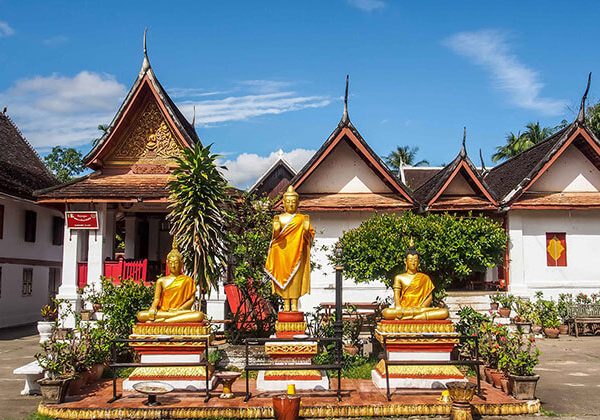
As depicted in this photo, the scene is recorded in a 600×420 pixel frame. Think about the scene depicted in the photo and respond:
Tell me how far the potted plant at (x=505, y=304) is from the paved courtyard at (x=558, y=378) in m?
1.12

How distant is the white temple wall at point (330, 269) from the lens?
1708 cm

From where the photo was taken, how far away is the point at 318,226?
57.0 feet

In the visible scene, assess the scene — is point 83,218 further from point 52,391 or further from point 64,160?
point 64,160

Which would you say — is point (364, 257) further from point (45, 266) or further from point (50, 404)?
point (45, 266)

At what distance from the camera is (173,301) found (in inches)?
373

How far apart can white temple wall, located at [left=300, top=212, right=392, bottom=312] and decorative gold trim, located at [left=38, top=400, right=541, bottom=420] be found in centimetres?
900

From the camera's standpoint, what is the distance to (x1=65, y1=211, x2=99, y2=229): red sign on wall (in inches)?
650

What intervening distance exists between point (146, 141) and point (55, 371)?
32.4ft

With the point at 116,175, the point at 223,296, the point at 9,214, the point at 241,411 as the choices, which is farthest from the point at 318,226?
the point at 9,214

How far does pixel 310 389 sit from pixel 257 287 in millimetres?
4304

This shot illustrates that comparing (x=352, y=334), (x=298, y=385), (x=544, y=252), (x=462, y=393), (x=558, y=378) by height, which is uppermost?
(x=544, y=252)

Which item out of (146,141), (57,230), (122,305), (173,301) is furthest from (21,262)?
(173,301)

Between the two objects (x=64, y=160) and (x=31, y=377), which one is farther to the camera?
(x=64, y=160)

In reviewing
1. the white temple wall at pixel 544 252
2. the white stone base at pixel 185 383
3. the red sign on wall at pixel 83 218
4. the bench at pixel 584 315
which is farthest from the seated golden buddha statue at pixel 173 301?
the bench at pixel 584 315
